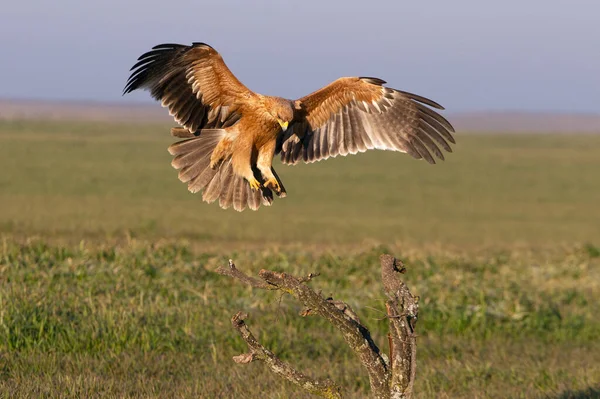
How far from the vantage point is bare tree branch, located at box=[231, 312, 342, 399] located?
4.30 m

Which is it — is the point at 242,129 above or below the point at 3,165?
above

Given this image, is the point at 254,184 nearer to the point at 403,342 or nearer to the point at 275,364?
the point at 275,364

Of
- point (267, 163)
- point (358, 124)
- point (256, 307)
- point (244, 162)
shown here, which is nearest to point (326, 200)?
point (256, 307)

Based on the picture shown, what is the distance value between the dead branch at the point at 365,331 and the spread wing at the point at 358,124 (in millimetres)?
2659

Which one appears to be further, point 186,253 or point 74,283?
point 186,253

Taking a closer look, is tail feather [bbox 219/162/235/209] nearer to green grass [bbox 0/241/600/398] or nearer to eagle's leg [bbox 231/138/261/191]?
eagle's leg [bbox 231/138/261/191]

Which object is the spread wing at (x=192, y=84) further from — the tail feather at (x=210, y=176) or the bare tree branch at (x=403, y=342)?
the bare tree branch at (x=403, y=342)

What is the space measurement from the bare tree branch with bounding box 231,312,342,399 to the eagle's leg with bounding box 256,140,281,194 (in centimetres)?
232

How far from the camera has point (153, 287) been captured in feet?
26.7

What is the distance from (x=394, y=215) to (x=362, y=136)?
A: 14.3 meters

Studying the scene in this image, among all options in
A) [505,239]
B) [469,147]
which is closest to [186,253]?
[505,239]

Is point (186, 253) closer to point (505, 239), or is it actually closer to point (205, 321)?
point (205, 321)

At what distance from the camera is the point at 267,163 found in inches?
264

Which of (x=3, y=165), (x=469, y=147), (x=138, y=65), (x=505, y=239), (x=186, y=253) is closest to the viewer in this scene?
(x=138, y=65)
